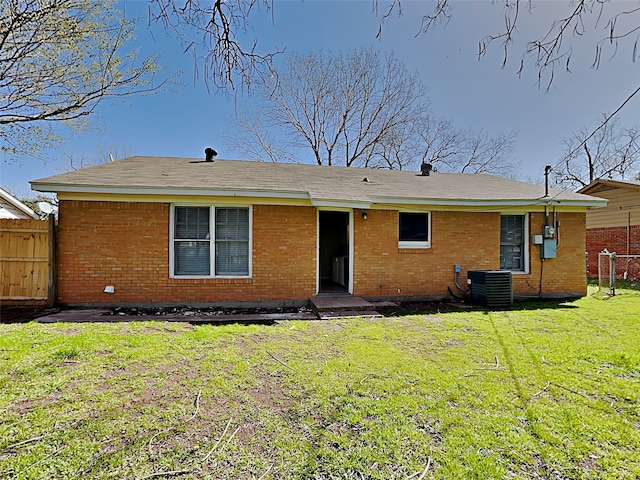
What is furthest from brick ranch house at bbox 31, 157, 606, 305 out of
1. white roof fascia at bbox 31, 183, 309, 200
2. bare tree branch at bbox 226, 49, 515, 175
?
bare tree branch at bbox 226, 49, 515, 175

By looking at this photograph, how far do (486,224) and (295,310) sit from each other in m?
5.89

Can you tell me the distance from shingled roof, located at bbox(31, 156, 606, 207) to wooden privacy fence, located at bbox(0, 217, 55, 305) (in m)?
1.01

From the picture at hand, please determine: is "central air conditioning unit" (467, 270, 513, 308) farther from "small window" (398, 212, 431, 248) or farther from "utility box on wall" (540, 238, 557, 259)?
"utility box on wall" (540, 238, 557, 259)

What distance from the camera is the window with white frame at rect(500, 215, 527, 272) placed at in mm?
9258

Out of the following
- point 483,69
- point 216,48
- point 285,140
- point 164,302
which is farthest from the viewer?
point 285,140

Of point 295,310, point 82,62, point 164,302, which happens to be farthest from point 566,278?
point 82,62

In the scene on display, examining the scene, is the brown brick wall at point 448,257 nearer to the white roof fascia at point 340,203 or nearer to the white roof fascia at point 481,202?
the white roof fascia at point 481,202

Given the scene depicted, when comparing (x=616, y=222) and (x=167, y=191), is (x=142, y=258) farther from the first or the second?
(x=616, y=222)

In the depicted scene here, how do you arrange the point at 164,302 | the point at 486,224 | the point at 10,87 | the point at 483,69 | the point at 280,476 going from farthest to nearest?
the point at 486,224 < the point at 10,87 < the point at 164,302 < the point at 483,69 < the point at 280,476

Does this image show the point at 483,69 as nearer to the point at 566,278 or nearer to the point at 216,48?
the point at 216,48

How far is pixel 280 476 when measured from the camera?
2.11m

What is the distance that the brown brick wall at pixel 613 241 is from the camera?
44.2 feet

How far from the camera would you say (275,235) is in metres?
7.88

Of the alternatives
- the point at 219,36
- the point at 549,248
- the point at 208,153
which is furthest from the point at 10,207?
the point at 549,248
